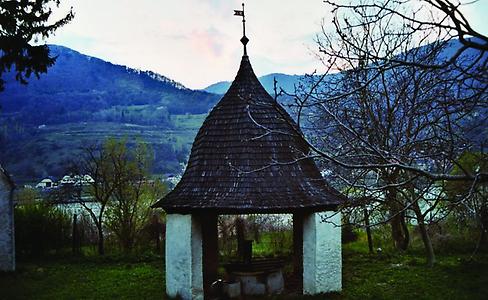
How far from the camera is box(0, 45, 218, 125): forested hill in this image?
72875mm

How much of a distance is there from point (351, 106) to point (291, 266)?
415 cm

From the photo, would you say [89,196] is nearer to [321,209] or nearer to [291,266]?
[291,266]

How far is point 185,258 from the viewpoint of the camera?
9227 millimetres

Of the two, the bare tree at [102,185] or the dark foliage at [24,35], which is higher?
the dark foliage at [24,35]

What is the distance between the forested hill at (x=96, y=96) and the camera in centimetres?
7288

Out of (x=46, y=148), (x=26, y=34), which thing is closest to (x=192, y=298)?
(x=26, y=34)

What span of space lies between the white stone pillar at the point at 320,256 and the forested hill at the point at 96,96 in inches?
2332

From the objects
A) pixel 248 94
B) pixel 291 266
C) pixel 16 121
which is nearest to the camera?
pixel 248 94

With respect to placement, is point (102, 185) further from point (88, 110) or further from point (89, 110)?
point (88, 110)

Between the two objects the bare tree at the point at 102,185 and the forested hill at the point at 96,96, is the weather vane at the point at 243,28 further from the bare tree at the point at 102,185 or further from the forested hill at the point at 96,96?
the forested hill at the point at 96,96

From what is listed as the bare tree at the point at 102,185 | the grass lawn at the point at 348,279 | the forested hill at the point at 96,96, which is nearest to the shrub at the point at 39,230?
the bare tree at the point at 102,185

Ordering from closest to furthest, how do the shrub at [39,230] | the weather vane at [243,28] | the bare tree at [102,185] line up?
the weather vane at [243,28], the shrub at [39,230], the bare tree at [102,185]

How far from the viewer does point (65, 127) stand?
228ft

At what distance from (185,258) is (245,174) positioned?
182cm
